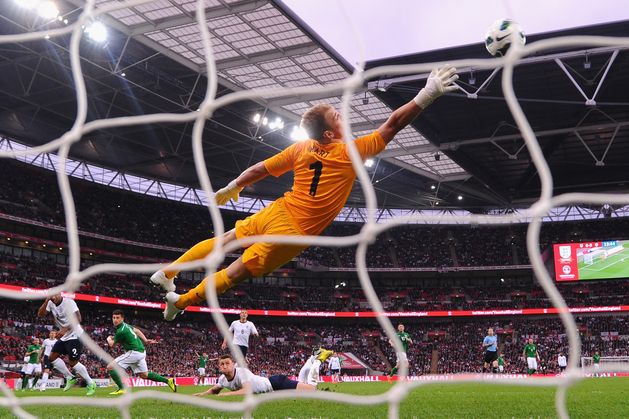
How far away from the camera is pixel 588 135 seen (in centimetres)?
2877

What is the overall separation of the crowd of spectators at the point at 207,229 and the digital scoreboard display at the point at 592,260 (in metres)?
10.9

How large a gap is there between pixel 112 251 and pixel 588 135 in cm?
2874

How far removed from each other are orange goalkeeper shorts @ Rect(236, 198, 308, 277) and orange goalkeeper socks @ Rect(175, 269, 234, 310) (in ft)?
0.65

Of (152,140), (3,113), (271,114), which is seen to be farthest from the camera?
(152,140)

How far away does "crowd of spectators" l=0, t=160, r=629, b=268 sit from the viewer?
37875 mm

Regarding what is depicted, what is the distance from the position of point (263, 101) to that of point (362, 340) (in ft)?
86.3

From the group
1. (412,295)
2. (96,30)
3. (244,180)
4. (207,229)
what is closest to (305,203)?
(244,180)

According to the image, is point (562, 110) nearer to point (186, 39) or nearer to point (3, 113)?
point (186, 39)

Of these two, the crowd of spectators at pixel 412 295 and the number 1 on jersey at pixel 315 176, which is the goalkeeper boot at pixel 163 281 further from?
the crowd of spectators at pixel 412 295

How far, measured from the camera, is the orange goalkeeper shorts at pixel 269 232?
16.6 ft

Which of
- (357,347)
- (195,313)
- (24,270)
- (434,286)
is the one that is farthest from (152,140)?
(434,286)

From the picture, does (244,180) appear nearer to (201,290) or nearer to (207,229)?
(201,290)

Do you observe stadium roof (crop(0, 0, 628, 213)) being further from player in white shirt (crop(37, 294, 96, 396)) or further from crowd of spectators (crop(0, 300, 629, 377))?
player in white shirt (crop(37, 294, 96, 396))

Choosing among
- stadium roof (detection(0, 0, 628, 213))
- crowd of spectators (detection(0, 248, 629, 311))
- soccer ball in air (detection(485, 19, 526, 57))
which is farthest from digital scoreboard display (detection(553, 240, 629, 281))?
soccer ball in air (detection(485, 19, 526, 57))
